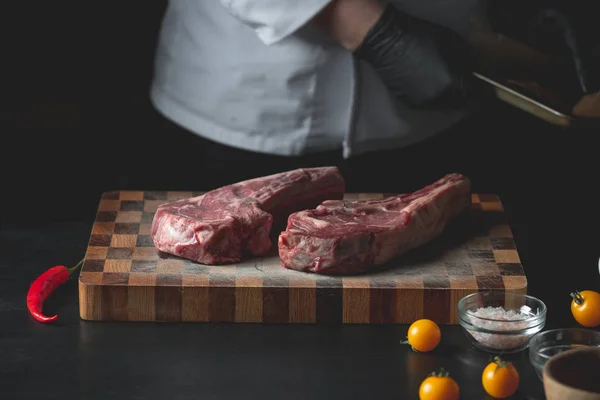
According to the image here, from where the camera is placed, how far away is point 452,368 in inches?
77.9

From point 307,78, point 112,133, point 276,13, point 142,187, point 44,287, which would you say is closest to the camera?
point 44,287

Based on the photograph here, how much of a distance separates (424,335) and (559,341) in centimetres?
27

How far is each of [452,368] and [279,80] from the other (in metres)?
1.08

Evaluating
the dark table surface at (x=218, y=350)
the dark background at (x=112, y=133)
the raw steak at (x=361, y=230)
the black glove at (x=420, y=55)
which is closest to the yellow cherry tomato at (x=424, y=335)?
the dark table surface at (x=218, y=350)

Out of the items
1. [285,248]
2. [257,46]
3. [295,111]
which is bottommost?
[285,248]

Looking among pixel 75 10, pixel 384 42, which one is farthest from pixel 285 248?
pixel 75 10

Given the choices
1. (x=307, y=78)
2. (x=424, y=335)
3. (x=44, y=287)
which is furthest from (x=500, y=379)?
(x=307, y=78)

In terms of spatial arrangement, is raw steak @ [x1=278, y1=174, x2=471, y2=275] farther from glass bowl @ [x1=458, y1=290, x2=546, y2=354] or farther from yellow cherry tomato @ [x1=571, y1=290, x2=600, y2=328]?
yellow cherry tomato @ [x1=571, y1=290, x2=600, y2=328]

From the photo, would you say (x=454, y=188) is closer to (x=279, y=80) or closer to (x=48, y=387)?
(x=279, y=80)

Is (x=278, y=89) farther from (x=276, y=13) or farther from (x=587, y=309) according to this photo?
(x=587, y=309)

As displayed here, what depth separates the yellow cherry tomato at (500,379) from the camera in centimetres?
182

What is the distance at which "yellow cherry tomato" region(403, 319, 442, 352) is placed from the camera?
2.00 meters

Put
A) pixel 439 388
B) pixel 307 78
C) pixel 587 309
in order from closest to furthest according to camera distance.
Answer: pixel 439 388 → pixel 587 309 → pixel 307 78

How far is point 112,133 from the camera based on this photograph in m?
3.41
